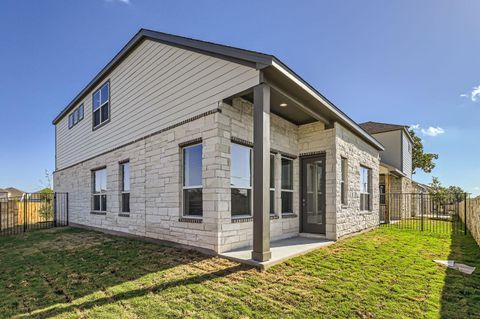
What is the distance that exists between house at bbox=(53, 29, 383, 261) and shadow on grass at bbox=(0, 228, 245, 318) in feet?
2.21

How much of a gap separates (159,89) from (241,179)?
12.3 ft

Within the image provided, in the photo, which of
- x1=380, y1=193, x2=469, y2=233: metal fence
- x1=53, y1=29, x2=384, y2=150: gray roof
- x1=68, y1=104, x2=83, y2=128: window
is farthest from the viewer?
x1=68, y1=104, x2=83, y2=128: window

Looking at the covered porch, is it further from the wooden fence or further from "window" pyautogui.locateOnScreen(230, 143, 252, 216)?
the wooden fence

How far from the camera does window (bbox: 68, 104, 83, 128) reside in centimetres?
1244

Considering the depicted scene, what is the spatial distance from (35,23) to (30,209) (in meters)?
9.85

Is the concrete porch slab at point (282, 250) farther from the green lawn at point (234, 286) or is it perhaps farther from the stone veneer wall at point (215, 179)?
the stone veneer wall at point (215, 179)

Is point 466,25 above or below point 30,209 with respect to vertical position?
above

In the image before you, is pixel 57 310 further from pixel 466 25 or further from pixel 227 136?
pixel 466 25

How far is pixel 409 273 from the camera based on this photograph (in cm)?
447

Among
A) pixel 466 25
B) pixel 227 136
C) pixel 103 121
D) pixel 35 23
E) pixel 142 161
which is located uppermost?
pixel 35 23

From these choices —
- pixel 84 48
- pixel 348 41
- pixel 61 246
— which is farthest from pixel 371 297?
pixel 84 48

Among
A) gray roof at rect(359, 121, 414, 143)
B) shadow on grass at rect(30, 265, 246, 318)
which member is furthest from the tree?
shadow on grass at rect(30, 265, 246, 318)

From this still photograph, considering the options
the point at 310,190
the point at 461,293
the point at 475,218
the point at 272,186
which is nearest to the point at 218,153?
the point at 272,186

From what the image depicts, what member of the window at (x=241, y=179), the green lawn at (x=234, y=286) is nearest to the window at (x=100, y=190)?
the green lawn at (x=234, y=286)
